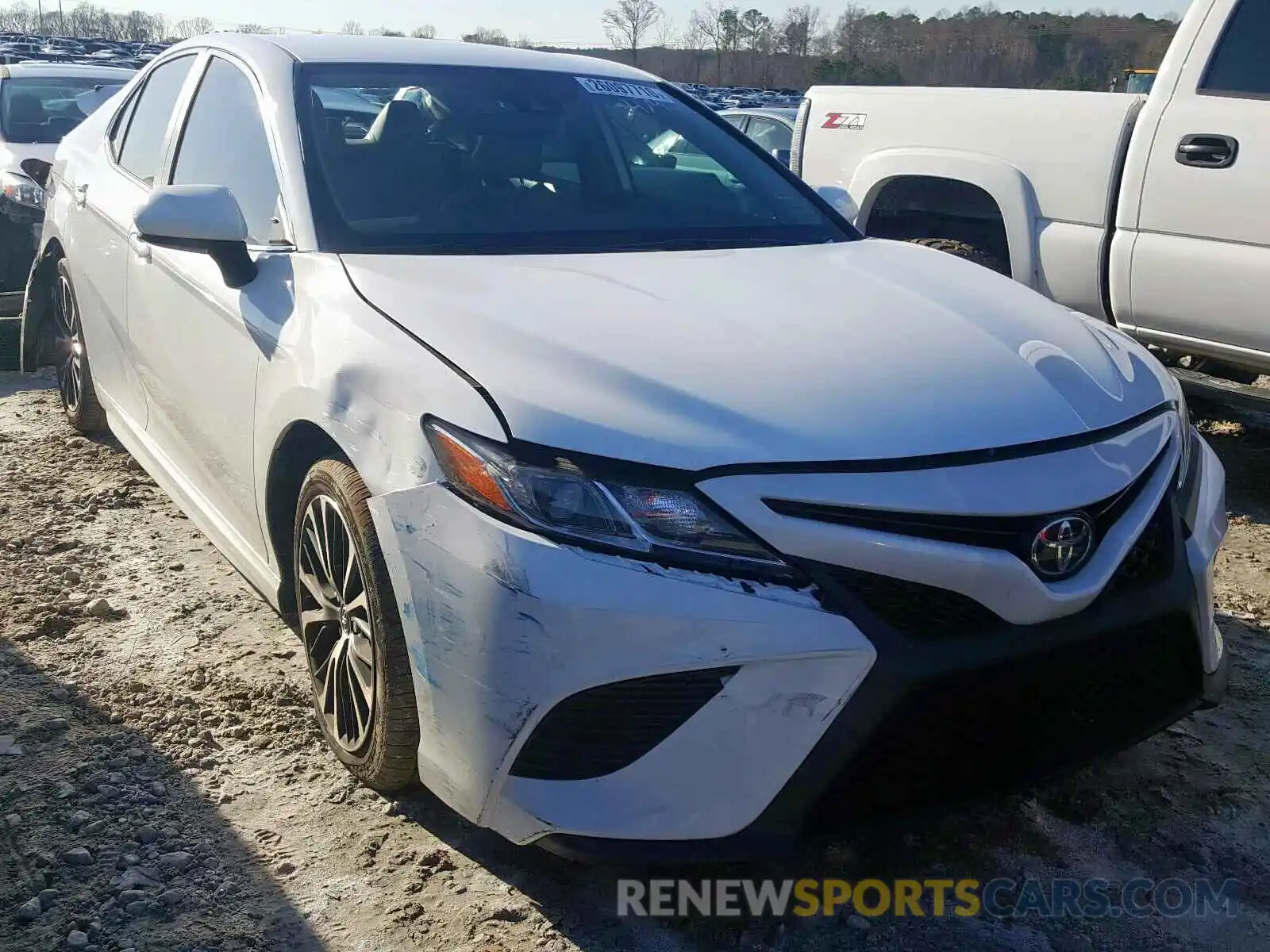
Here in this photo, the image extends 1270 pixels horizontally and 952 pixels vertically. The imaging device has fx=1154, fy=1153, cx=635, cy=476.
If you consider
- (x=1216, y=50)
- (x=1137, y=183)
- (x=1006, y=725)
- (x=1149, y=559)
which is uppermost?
(x=1216, y=50)

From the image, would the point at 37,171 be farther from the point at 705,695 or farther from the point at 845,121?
the point at 705,695

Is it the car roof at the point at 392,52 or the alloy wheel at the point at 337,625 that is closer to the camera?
the alloy wheel at the point at 337,625

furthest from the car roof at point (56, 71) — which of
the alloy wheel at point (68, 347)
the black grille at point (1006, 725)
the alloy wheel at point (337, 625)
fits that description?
the black grille at point (1006, 725)

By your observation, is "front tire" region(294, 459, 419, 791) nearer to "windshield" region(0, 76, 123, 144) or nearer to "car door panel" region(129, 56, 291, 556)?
"car door panel" region(129, 56, 291, 556)

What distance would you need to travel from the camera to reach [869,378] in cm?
217

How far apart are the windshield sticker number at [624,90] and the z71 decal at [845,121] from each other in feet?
6.55

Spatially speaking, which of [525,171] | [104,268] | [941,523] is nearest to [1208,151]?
[525,171]

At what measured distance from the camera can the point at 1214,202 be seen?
431cm

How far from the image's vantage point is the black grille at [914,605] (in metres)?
1.90

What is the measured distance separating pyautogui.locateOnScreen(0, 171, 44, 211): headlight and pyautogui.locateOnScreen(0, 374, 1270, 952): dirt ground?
4.47 m

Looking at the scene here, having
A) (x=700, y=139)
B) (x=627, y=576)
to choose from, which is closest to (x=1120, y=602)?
(x=627, y=576)

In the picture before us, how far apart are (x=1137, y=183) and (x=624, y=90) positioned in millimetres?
2174

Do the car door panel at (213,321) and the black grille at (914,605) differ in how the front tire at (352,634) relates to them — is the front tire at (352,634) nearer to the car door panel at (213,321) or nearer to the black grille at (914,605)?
the car door panel at (213,321)

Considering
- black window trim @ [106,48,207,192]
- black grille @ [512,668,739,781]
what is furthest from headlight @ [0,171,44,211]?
black grille @ [512,668,739,781]
